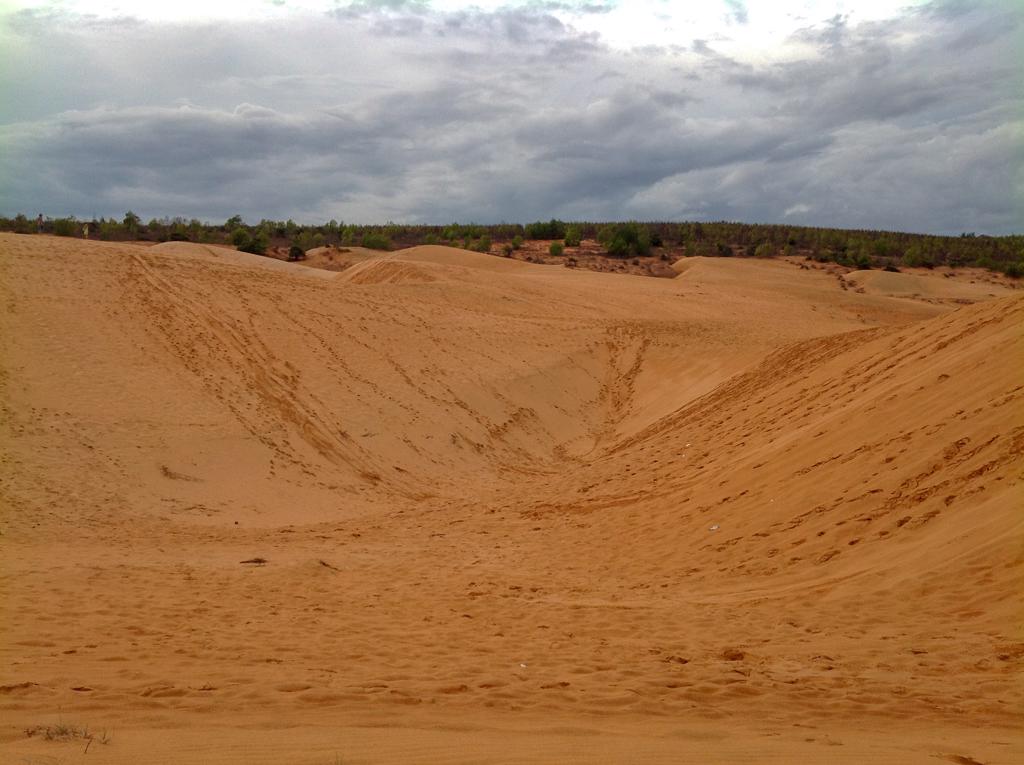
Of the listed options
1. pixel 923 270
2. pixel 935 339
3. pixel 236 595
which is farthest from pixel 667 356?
pixel 923 270

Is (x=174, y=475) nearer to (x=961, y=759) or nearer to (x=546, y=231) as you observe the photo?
(x=961, y=759)

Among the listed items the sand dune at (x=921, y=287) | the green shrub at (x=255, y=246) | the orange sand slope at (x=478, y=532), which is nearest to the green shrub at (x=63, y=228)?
the green shrub at (x=255, y=246)

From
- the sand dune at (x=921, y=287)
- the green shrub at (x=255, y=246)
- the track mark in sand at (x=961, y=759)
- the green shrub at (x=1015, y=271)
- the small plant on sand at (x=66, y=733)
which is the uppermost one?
the green shrub at (x=1015, y=271)

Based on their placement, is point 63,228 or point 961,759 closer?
point 961,759

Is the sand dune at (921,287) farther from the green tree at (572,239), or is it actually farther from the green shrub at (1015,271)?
the green tree at (572,239)

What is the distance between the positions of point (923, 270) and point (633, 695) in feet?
192

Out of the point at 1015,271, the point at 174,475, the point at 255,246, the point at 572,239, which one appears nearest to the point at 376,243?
the point at 255,246

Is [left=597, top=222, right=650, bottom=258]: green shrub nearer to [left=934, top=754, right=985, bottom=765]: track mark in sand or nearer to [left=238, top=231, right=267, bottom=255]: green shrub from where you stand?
[left=238, top=231, right=267, bottom=255]: green shrub

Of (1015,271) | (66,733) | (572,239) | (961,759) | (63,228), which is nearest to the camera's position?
(961,759)

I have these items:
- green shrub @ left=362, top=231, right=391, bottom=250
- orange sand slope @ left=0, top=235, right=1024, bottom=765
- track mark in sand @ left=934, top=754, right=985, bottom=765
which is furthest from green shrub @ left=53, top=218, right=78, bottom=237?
track mark in sand @ left=934, top=754, right=985, bottom=765

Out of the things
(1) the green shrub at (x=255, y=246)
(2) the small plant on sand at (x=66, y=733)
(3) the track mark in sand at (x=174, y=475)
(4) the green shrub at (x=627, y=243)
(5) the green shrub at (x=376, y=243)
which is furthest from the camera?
(5) the green shrub at (x=376, y=243)

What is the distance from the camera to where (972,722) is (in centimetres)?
581

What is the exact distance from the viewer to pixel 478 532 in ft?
44.7

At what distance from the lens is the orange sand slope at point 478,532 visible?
234 inches
